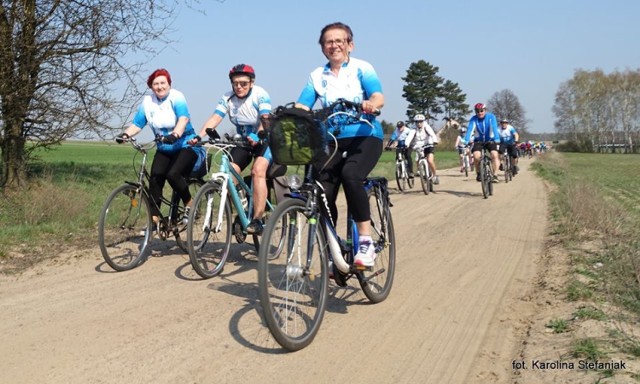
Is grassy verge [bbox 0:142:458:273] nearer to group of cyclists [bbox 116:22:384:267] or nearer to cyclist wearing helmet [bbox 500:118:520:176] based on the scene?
group of cyclists [bbox 116:22:384:267]

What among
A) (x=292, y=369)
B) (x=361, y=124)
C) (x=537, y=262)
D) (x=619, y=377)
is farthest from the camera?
(x=537, y=262)

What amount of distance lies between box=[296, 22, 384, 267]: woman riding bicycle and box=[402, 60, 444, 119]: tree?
93.6 meters

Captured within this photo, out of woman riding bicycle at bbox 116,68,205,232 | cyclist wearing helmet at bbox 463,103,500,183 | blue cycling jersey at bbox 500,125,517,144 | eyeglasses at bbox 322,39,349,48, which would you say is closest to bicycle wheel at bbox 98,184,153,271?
woman riding bicycle at bbox 116,68,205,232

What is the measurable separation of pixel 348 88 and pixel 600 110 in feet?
354

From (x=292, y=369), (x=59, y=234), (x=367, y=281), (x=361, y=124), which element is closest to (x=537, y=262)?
→ (x=367, y=281)

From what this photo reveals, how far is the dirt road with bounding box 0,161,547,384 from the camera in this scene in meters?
3.70

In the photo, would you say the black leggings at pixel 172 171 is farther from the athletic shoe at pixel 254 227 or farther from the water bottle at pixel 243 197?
the athletic shoe at pixel 254 227

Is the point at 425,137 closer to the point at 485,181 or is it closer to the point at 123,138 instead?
the point at 485,181

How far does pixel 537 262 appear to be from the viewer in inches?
265

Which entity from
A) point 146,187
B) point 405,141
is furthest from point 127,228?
point 405,141

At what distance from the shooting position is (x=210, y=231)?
6211 mm

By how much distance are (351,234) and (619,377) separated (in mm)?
2205

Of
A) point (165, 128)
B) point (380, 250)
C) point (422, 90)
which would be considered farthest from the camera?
point (422, 90)

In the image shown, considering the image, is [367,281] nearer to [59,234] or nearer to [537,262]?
[537,262]
